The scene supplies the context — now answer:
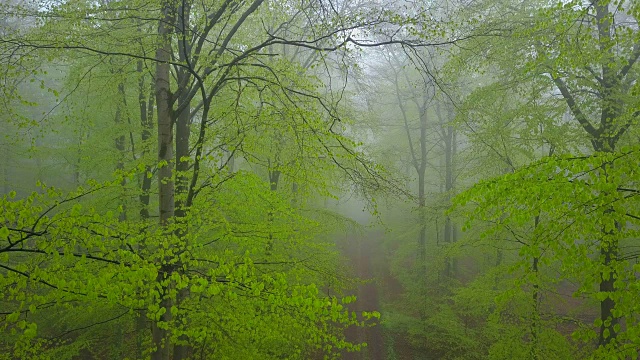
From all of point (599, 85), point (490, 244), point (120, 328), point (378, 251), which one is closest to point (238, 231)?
point (120, 328)

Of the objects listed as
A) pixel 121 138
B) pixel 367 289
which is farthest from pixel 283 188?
pixel 367 289

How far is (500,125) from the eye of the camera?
341 inches

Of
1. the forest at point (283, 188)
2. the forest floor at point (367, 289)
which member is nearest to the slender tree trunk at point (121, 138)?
the forest at point (283, 188)

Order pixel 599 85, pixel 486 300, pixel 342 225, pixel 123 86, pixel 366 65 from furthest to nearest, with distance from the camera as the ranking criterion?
pixel 366 65 < pixel 342 225 < pixel 123 86 < pixel 486 300 < pixel 599 85

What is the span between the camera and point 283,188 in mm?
7855

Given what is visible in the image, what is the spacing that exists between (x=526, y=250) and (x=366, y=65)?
14149 millimetres

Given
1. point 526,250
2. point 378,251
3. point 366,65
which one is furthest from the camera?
point 378,251

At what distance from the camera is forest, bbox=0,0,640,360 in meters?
3.58

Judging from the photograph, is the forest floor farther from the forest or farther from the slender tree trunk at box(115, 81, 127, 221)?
the slender tree trunk at box(115, 81, 127, 221)

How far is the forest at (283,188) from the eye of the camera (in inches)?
141

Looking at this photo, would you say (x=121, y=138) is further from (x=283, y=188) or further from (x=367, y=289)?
(x=367, y=289)

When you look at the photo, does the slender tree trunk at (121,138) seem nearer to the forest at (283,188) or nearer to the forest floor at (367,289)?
the forest at (283,188)

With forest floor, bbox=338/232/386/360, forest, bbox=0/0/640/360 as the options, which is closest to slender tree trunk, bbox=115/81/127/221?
forest, bbox=0/0/640/360

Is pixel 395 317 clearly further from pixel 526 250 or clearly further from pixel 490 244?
pixel 526 250
